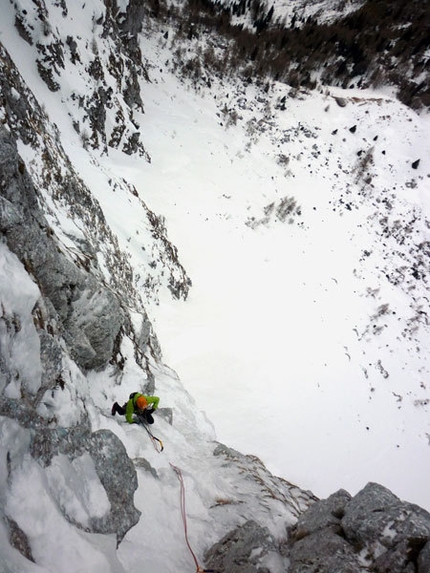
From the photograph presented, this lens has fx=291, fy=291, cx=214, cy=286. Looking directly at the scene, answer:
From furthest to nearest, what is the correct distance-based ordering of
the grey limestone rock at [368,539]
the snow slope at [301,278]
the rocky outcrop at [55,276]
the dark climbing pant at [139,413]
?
1. the snow slope at [301,278]
2. the dark climbing pant at [139,413]
3. the rocky outcrop at [55,276]
4. the grey limestone rock at [368,539]

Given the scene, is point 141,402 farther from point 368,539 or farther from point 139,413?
point 368,539

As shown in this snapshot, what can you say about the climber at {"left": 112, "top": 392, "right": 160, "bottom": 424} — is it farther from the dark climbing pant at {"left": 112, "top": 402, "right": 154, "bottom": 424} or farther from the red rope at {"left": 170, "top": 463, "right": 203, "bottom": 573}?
the red rope at {"left": 170, "top": 463, "right": 203, "bottom": 573}

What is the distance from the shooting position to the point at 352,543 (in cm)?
346

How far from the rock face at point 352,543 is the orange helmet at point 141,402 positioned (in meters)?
2.20

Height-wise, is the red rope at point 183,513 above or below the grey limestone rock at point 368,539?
below

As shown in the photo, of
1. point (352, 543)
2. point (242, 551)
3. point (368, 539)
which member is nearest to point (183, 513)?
point (242, 551)

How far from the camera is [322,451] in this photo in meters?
9.55

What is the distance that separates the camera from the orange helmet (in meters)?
5.03

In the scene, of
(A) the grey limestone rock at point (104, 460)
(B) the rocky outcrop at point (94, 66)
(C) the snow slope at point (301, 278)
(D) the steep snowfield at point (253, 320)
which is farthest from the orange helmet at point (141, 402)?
(B) the rocky outcrop at point (94, 66)

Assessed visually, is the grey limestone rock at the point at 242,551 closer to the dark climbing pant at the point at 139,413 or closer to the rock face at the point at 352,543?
the rock face at the point at 352,543

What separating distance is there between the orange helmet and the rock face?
2.20 m

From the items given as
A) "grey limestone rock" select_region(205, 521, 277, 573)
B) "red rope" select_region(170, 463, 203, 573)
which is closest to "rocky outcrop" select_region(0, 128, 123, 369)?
"red rope" select_region(170, 463, 203, 573)

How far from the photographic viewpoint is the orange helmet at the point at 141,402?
5.03m

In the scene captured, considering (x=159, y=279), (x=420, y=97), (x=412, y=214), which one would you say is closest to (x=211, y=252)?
(x=159, y=279)
